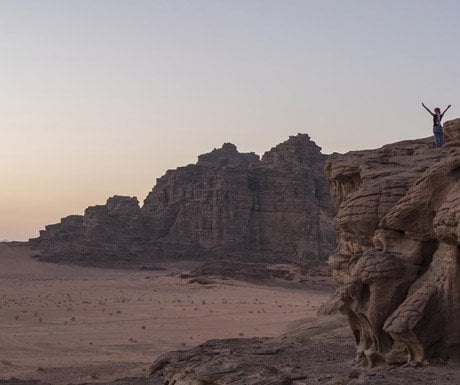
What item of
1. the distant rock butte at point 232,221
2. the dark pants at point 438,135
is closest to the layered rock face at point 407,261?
the dark pants at point 438,135

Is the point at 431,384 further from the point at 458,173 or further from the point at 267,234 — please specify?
the point at 267,234

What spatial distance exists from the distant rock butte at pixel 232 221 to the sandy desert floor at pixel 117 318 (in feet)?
47.4

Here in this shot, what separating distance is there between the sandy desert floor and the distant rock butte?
14456 millimetres

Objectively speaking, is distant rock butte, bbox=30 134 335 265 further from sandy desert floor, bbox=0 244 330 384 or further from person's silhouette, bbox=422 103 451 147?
person's silhouette, bbox=422 103 451 147

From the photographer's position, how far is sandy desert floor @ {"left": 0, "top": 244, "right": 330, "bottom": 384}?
19781mm

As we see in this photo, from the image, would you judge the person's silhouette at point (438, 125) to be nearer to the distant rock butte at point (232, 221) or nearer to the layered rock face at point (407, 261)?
the layered rock face at point (407, 261)

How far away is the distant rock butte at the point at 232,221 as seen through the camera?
68.9 metres

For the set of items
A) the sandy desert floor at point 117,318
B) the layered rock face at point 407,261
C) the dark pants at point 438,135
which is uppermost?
the dark pants at point 438,135

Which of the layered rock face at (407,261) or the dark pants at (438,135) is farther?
the dark pants at (438,135)

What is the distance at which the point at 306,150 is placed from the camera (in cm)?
7412

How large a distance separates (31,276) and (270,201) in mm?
25973

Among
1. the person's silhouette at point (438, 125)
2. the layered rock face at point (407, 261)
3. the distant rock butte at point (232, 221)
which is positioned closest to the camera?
the layered rock face at point (407, 261)

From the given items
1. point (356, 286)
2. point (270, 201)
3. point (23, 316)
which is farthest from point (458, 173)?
point (270, 201)

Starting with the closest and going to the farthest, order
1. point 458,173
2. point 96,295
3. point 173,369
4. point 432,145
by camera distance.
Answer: point 458,173 → point 173,369 → point 432,145 → point 96,295
